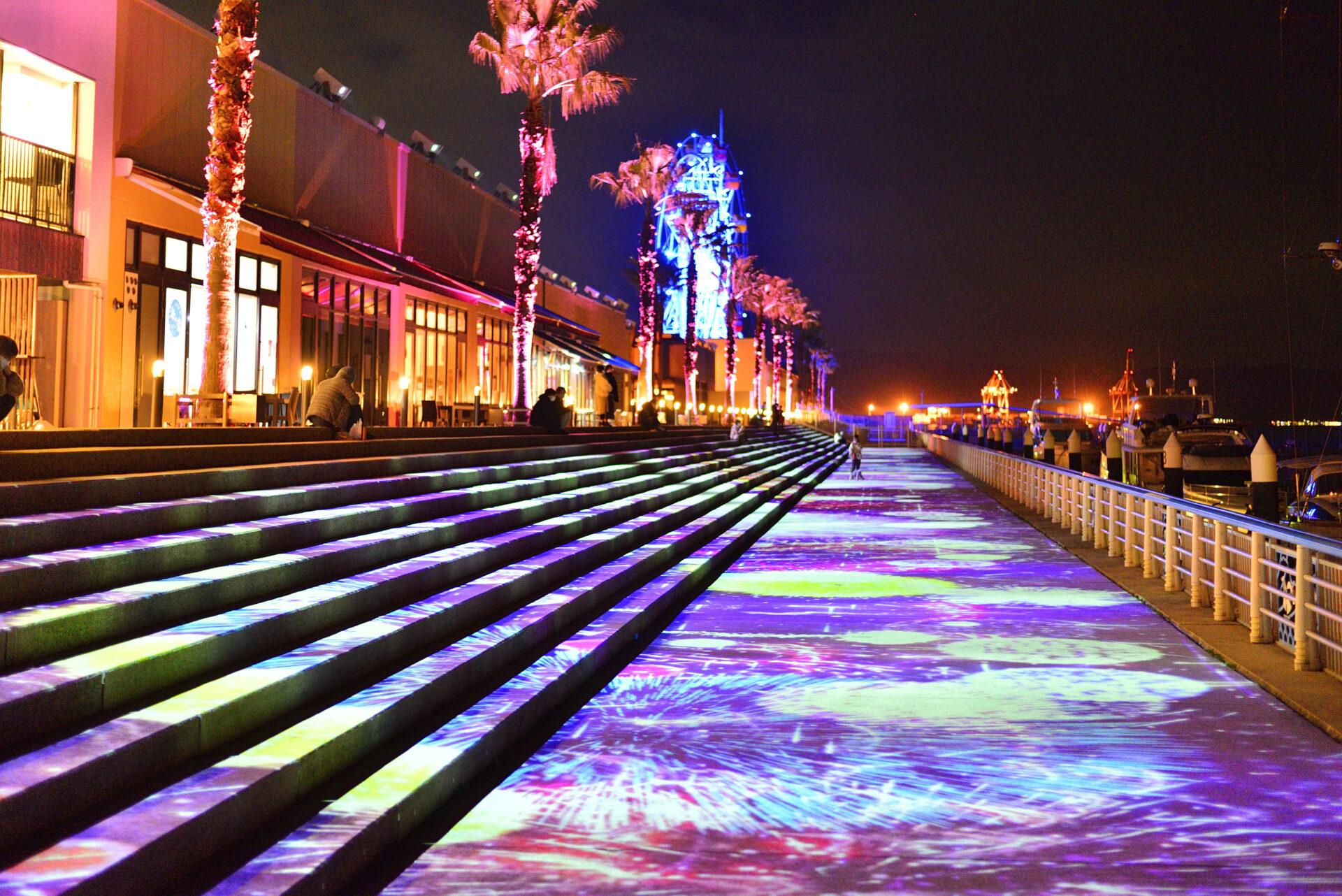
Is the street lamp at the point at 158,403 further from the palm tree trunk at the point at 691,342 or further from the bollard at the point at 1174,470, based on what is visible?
the palm tree trunk at the point at 691,342

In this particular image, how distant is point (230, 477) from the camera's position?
342 inches

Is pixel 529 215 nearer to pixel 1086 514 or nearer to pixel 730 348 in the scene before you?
pixel 1086 514

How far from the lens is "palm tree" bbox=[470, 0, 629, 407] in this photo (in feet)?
91.4

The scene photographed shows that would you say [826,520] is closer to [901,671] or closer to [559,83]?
[559,83]

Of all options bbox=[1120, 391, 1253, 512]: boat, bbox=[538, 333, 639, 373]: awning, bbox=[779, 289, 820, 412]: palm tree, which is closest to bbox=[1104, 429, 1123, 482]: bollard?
bbox=[1120, 391, 1253, 512]: boat

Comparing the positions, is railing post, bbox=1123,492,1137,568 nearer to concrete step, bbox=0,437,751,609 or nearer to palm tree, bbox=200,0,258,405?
concrete step, bbox=0,437,751,609

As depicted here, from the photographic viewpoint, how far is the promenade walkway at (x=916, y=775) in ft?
16.5

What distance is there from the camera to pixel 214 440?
10.4 meters

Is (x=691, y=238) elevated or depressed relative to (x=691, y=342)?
elevated

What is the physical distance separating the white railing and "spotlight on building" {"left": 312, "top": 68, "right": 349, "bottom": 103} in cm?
→ 2031

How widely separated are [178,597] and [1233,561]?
10.1 metres

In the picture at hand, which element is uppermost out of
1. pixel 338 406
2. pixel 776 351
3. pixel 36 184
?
pixel 776 351

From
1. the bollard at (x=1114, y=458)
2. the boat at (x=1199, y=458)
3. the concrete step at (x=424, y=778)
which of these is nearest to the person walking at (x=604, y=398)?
the boat at (x=1199, y=458)

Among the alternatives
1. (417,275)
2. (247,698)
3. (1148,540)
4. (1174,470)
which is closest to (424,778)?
(247,698)
